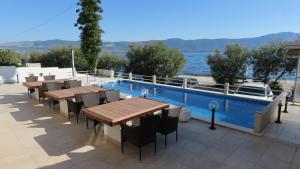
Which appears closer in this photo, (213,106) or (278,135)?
(278,135)

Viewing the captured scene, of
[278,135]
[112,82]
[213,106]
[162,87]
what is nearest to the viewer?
[278,135]

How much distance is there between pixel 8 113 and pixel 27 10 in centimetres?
1871

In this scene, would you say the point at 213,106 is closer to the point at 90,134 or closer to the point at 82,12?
the point at 90,134

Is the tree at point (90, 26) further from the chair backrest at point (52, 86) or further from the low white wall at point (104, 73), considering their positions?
the low white wall at point (104, 73)

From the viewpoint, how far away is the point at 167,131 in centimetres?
400

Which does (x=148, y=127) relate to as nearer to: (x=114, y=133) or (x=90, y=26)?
(x=114, y=133)

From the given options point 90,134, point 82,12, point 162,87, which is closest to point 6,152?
point 90,134

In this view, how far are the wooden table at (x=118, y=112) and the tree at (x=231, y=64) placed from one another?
542 inches

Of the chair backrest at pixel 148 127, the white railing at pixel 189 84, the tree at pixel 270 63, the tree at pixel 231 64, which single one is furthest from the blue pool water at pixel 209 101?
the tree at pixel 270 63

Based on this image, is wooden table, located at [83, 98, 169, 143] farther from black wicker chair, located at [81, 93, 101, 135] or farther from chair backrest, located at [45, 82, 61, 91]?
chair backrest, located at [45, 82, 61, 91]

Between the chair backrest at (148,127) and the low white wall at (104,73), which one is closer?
the chair backrest at (148,127)

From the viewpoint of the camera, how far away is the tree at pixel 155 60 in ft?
66.3

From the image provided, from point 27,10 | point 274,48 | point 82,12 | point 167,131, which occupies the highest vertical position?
point 27,10

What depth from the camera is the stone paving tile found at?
348 cm
